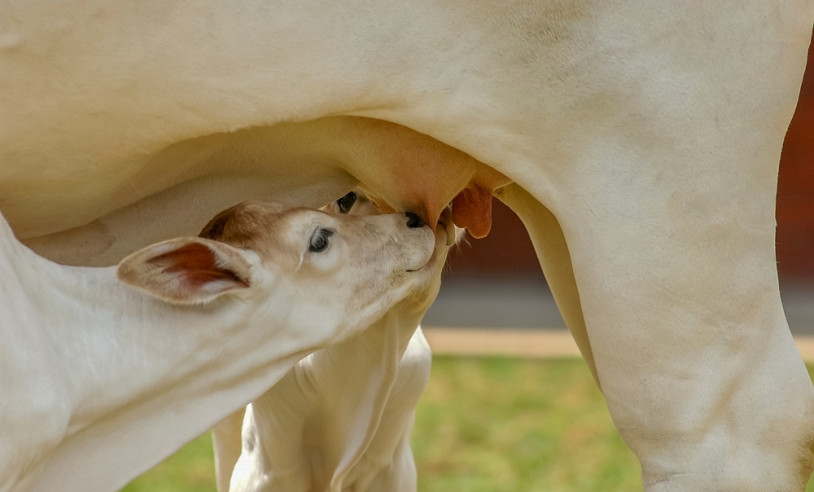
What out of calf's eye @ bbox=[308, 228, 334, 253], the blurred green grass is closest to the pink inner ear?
calf's eye @ bbox=[308, 228, 334, 253]

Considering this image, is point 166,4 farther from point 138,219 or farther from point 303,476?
point 303,476

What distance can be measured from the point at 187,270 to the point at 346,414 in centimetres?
89

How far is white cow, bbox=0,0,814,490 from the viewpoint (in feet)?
7.27

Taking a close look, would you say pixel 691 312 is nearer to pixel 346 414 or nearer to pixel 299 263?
pixel 299 263

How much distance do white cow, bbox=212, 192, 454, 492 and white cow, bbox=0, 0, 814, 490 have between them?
687 mm

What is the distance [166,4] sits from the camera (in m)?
2.17

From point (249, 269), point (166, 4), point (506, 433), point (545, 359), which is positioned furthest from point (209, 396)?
point (545, 359)

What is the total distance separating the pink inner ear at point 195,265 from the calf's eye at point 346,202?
669 millimetres

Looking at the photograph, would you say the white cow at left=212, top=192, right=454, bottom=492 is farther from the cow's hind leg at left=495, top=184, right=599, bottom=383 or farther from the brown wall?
the brown wall

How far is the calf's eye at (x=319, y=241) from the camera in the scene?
8.37 ft

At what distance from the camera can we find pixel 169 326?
2.39 meters

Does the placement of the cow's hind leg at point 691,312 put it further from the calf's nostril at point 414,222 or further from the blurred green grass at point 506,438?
the blurred green grass at point 506,438

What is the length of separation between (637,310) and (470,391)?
3318 mm

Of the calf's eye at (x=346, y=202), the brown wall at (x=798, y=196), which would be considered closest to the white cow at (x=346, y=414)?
the calf's eye at (x=346, y=202)
